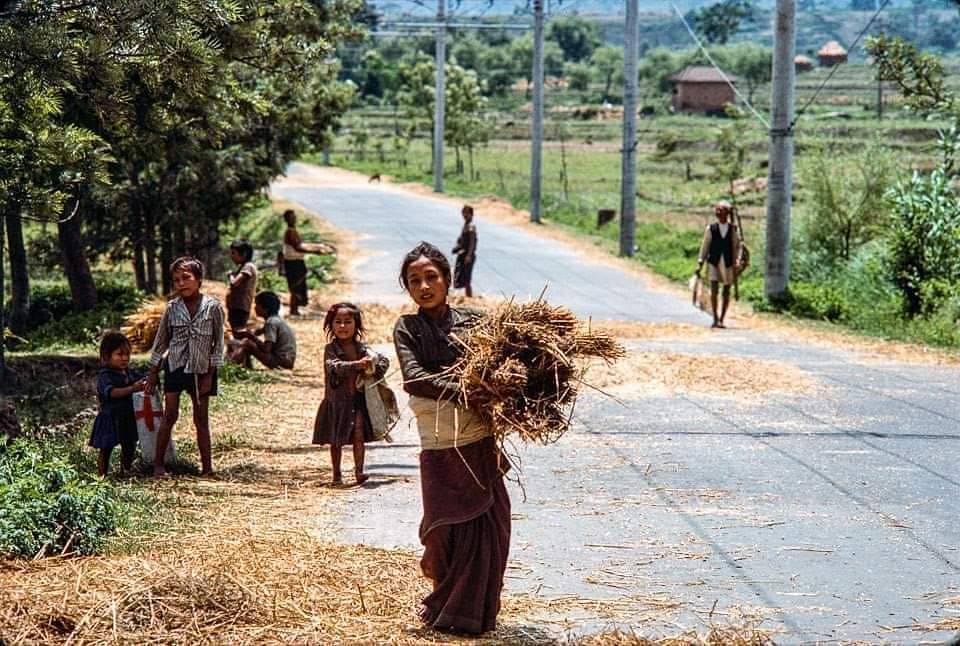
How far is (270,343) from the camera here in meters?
14.6

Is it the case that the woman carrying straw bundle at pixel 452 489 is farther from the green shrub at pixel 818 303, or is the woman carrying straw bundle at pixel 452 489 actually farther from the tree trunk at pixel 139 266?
the tree trunk at pixel 139 266

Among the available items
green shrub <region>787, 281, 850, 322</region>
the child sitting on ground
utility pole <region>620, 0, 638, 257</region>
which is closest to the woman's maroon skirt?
the child sitting on ground

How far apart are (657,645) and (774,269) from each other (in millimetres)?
17026

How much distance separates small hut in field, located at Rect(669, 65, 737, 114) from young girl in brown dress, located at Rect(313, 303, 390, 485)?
360 feet

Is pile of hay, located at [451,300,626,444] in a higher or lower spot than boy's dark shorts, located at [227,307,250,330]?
higher

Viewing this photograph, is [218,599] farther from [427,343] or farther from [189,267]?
[189,267]

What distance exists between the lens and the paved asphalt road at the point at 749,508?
702 centimetres

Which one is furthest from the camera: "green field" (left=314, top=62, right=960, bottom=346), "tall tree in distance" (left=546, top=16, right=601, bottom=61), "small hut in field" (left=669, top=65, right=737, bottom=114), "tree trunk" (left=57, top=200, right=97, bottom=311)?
"tall tree in distance" (left=546, top=16, right=601, bottom=61)

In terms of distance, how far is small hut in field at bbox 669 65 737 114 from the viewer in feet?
384

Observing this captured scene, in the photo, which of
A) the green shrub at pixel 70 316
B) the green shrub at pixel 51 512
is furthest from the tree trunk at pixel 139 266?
the green shrub at pixel 51 512

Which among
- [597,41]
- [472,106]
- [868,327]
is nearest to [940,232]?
[868,327]

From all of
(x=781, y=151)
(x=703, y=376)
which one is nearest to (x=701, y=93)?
(x=781, y=151)

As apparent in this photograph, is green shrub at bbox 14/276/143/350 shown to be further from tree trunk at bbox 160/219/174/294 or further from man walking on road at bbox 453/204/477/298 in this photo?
man walking on road at bbox 453/204/477/298

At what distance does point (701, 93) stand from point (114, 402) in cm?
11251
